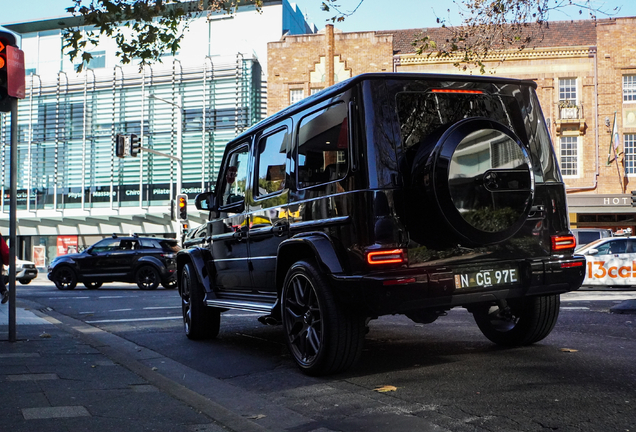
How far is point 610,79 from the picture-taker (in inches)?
1296

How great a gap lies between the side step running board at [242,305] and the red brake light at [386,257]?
153 cm

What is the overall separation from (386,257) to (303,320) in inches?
41.2

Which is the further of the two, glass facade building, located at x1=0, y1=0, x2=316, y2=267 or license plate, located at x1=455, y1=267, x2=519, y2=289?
glass facade building, located at x1=0, y1=0, x2=316, y2=267

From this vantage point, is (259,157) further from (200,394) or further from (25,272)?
(25,272)

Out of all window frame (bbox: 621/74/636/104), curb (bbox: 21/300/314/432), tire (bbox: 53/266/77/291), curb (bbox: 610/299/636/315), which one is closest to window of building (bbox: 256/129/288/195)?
curb (bbox: 21/300/314/432)

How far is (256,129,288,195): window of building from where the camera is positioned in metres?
6.43

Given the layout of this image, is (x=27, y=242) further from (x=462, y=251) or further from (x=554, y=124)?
(x=462, y=251)

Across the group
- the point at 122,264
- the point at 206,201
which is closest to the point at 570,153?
the point at 122,264

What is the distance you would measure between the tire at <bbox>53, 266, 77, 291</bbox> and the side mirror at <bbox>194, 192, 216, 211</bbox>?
1568 cm

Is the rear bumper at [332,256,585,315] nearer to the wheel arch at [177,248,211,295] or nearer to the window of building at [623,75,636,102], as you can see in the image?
the wheel arch at [177,248,211,295]

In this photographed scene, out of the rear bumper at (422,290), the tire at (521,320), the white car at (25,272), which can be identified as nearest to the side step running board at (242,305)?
the rear bumper at (422,290)

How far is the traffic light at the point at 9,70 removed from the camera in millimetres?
7434

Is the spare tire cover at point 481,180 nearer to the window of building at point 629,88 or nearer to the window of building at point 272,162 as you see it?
the window of building at point 272,162

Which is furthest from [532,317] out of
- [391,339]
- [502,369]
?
[391,339]
